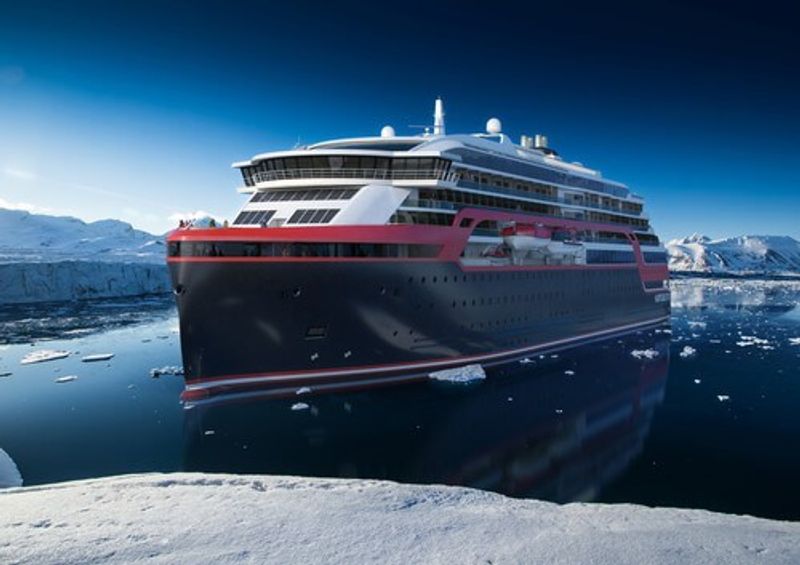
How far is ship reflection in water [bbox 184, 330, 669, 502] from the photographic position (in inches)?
478

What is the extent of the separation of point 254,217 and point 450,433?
39.6 feet

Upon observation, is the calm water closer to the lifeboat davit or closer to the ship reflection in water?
the ship reflection in water

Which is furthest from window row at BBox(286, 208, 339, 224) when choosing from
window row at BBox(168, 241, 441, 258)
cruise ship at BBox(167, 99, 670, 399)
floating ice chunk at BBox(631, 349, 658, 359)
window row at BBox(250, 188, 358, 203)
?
floating ice chunk at BBox(631, 349, 658, 359)

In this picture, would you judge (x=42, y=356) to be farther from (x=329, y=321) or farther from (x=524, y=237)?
(x=524, y=237)

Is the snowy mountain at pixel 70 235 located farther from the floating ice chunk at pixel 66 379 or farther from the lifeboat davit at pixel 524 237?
the lifeboat davit at pixel 524 237

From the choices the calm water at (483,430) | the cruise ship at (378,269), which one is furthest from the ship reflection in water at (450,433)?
the cruise ship at (378,269)

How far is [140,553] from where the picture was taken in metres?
5.08

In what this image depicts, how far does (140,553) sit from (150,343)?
1069 inches

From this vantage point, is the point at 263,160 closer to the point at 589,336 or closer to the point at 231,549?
the point at 231,549

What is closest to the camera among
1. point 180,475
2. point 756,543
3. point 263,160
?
point 756,543

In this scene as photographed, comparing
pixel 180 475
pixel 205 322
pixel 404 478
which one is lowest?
pixel 404 478

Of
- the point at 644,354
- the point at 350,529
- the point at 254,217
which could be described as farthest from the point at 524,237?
the point at 350,529

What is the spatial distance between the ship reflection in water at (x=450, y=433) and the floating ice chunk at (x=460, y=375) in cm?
40

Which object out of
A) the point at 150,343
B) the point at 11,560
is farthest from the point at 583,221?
the point at 11,560
